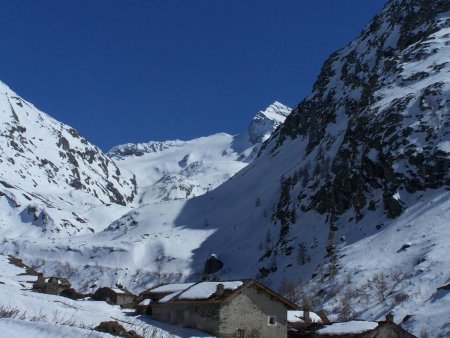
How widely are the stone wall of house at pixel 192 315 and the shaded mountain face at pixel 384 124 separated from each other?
1594 inches

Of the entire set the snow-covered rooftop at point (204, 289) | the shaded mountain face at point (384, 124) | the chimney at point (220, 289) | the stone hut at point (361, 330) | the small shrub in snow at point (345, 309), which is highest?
the shaded mountain face at point (384, 124)

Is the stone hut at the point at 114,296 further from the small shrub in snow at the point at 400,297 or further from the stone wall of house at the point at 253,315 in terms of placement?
the small shrub in snow at the point at 400,297

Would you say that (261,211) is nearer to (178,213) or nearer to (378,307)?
(178,213)

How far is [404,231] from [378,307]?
16.9 metres

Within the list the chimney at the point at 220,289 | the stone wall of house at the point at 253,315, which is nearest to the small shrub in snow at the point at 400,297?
the stone wall of house at the point at 253,315

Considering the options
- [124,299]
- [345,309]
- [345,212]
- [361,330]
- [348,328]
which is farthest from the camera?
[345,212]

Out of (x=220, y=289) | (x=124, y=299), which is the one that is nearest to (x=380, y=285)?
(x=220, y=289)

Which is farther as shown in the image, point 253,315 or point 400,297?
point 400,297

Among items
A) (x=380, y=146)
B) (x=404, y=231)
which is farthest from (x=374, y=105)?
(x=404, y=231)

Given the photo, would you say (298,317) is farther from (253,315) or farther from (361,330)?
(361,330)

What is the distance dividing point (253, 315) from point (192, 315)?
4.30 m

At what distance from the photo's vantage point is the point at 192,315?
39.0m

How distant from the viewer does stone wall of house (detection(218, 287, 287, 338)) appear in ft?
120

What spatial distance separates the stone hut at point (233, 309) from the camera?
36750mm
